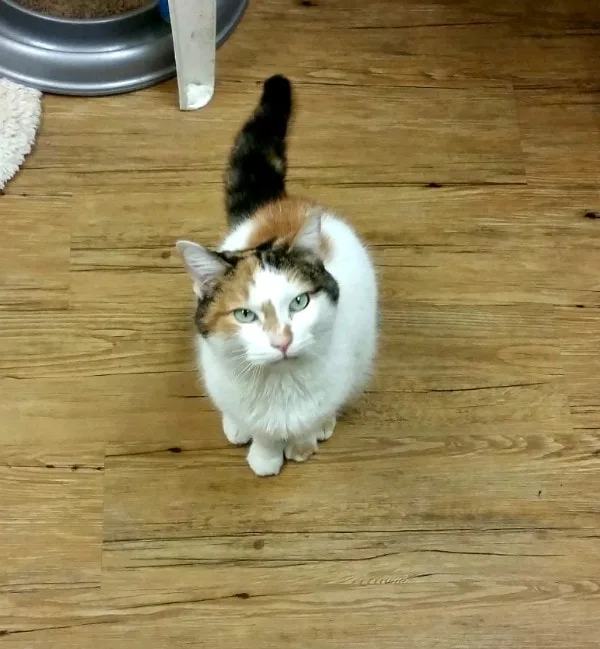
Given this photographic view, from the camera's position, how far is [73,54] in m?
1.47

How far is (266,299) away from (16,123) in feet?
2.82

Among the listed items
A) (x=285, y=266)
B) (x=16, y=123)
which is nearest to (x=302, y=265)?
(x=285, y=266)

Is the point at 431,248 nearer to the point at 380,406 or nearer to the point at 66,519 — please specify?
the point at 380,406

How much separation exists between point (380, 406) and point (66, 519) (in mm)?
565

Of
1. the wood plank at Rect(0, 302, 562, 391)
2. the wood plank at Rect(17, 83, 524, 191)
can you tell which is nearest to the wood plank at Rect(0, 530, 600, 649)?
the wood plank at Rect(0, 302, 562, 391)

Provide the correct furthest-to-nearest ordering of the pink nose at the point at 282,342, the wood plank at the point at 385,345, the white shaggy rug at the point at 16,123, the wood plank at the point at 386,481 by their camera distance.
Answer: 1. the white shaggy rug at the point at 16,123
2. the wood plank at the point at 385,345
3. the wood plank at the point at 386,481
4. the pink nose at the point at 282,342

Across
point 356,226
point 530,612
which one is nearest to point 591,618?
point 530,612

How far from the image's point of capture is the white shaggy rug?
4.58 ft

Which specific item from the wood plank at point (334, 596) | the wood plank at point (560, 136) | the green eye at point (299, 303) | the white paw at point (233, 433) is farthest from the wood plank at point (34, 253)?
the wood plank at point (560, 136)

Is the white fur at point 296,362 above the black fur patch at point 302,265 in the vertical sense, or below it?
below

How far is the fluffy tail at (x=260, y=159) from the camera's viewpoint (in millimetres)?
1206

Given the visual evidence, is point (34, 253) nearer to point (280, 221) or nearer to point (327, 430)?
point (280, 221)

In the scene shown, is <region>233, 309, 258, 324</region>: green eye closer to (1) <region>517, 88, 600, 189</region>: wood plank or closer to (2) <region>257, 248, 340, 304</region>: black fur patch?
(2) <region>257, 248, 340, 304</region>: black fur patch

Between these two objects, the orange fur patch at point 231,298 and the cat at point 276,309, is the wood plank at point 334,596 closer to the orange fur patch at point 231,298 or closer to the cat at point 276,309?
the cat at point 276,309
